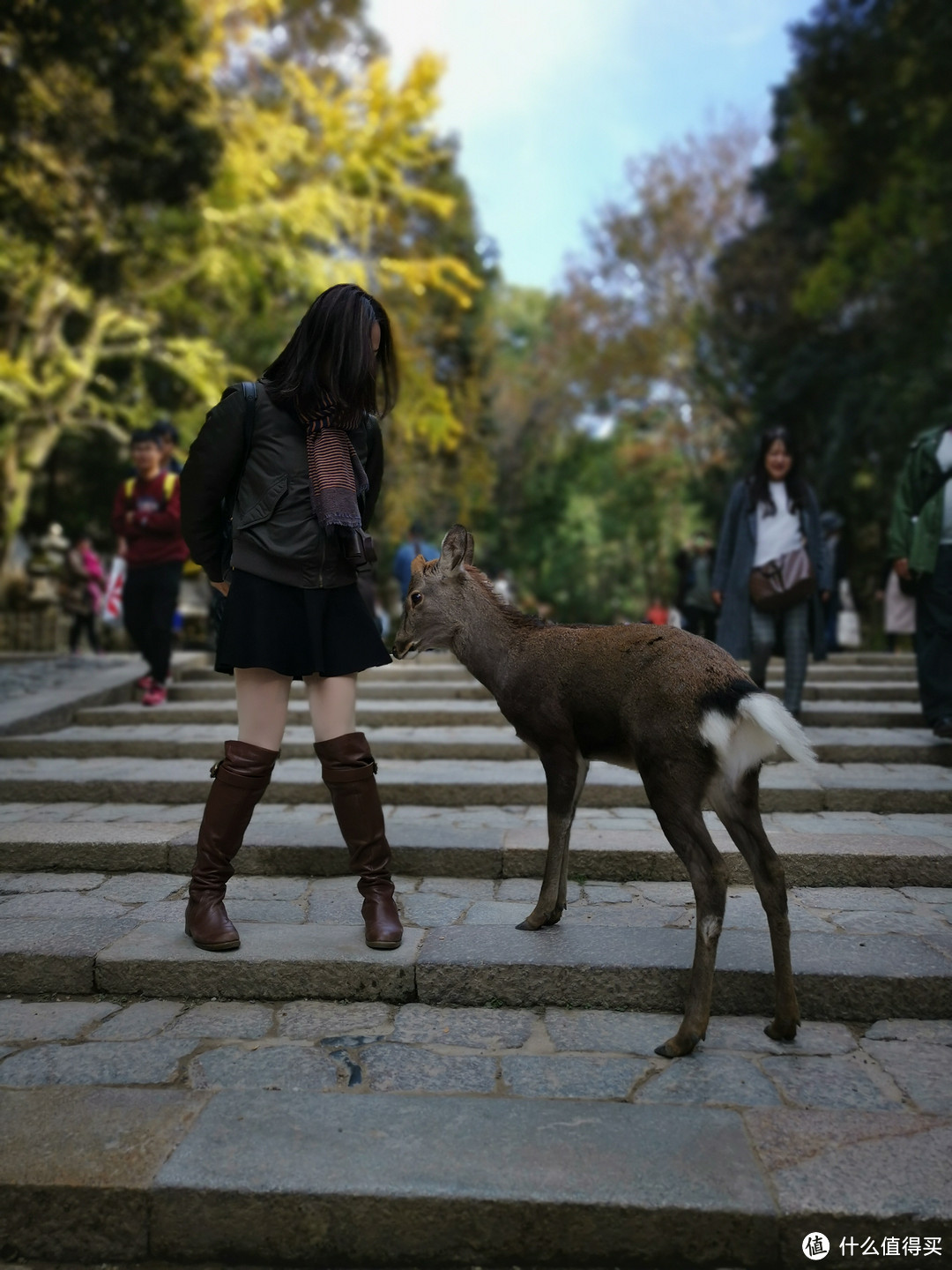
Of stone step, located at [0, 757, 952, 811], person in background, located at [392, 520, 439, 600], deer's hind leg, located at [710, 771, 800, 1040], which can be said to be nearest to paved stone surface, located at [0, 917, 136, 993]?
stone step, located at [0, 757, 952, 811]

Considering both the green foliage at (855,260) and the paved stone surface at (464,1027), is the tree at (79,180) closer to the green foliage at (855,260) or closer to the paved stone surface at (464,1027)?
the green foliage at (855,260)

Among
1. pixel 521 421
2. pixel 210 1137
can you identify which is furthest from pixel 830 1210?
pixel 521 421

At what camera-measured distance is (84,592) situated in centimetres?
1473

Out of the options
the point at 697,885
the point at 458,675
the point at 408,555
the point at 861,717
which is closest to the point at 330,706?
the point at 697,885

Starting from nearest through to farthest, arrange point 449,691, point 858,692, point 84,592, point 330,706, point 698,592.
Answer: point 330,706
point 858,692
point 449,691
point 698,592
point 84,592

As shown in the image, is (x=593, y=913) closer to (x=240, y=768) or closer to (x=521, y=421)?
(x=240, y=768)

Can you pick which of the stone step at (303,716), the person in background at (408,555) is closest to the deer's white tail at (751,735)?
the stone step at (303,716)

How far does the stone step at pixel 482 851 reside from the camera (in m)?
4.41

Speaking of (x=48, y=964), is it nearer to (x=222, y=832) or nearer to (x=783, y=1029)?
(x=222, y=832)

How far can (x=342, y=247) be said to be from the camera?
21000mm

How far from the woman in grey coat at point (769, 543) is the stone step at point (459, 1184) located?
4356 millimetres

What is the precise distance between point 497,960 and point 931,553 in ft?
13.5

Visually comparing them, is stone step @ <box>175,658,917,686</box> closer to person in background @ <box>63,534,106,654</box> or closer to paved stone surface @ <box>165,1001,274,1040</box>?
paved stone surface @ <box>165,1001,274,1040</box>

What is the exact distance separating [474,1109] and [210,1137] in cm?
65
